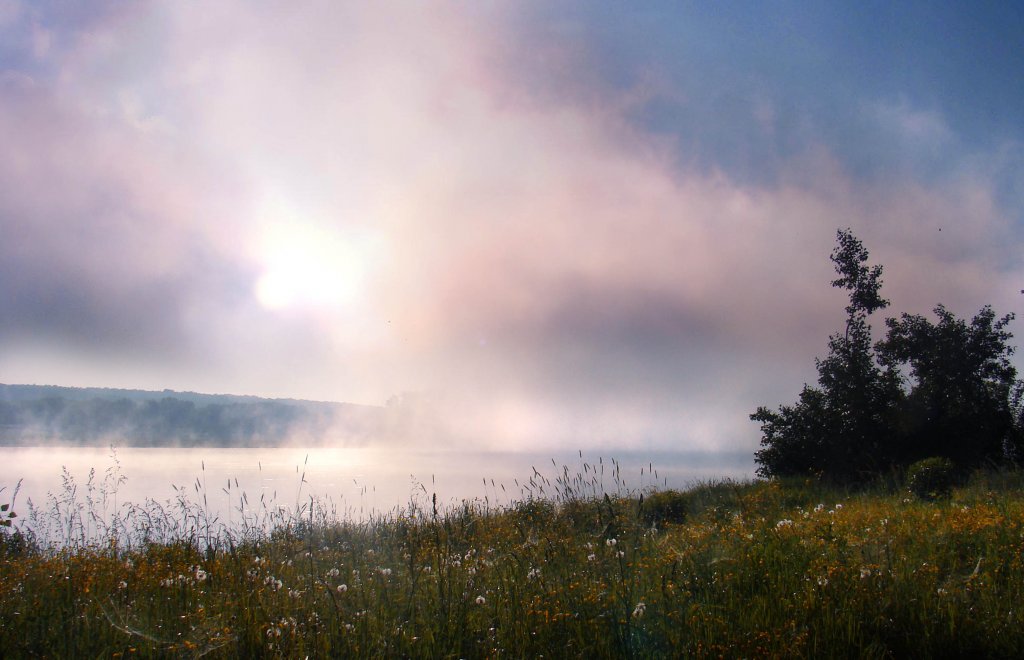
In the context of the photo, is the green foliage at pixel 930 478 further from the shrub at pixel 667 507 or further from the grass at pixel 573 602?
the grass at pixel 573 602

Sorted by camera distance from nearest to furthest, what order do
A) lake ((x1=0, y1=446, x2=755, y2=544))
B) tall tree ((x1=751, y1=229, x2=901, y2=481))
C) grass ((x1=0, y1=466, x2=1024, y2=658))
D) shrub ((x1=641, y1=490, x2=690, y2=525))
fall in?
grass ((x1=0, y1=466, x2=1024, y2=658))
lake ((x1=0, y1=446, x2=755, y2=544))
shrub ((x1=641, y1=490, x2=690, y2=525))
tall tree ((x1=751, y1=229, x2=901, y2=481))

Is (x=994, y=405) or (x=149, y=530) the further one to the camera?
(x=994, y=405)

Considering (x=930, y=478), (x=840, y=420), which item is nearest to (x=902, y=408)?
(x=840, y=420)

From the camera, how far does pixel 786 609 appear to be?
4.75 meters

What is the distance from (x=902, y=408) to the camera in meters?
23.1

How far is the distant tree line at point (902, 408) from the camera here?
22.4m

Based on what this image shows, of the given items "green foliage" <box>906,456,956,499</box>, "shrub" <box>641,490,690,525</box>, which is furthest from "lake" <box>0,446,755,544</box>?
"green foliage" <box>906,456,956,499</box>

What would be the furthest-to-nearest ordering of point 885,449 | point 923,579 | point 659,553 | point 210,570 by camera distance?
point 885,449 < point 659,553 < point 210,570 < point 923,579

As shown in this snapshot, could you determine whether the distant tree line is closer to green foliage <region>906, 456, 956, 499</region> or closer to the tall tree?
the tall tree

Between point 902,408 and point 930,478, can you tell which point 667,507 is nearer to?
point 930,478

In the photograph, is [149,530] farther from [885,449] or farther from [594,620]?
[885,449]

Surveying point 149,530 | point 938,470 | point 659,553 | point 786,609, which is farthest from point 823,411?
point 149,530

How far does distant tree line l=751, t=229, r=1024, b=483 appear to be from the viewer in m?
22.4

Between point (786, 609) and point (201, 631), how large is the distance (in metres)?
4.49
